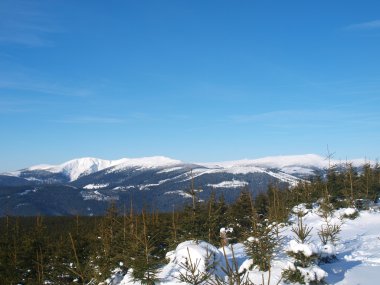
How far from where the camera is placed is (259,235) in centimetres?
1633

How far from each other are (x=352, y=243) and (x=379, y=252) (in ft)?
13.9

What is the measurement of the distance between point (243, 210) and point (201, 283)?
27.3m

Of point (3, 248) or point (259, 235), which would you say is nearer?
point (259, 235)

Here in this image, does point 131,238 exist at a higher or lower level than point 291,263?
higher

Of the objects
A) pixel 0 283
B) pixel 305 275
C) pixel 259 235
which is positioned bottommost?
pixel 0 283

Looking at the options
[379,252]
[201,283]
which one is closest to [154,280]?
[201,283]

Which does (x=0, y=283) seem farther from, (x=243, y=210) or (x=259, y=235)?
(x=243, y=210)

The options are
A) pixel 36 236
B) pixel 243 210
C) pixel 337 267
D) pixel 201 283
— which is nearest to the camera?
pixel 201 283

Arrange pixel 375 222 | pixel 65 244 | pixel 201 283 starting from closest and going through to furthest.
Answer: pixel 201 283 → pixel 65 244 → pixel 375 222

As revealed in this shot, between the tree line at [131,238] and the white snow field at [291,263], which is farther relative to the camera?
the tree line at [131,238]

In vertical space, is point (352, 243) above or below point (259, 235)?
below

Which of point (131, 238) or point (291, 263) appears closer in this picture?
A: point (291, 263)

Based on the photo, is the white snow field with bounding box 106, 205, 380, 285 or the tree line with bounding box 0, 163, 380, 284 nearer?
the white snow field with bounding box 106, 205, 380, 285

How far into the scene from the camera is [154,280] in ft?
49.2
